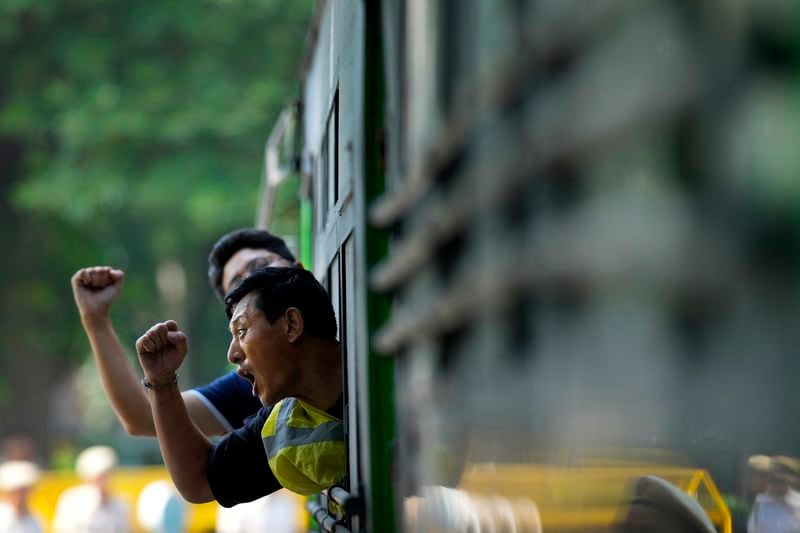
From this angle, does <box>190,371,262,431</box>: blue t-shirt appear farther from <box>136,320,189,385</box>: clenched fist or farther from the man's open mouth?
the man's open mouth

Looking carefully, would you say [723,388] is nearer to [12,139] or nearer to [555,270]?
[555,270]

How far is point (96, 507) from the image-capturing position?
1108 cm

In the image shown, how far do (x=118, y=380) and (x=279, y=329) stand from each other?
4.46 feet

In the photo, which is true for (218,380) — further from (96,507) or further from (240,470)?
(96,507)

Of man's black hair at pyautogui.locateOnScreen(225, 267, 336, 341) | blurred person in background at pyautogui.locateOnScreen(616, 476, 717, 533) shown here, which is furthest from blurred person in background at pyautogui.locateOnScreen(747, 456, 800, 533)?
man's black hair at pyautogui.locateOnScreen(225, 267, 336, 341)

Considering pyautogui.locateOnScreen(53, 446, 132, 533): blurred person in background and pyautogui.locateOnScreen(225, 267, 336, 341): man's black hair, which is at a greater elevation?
pyautogui.locateOnScreen(225, 267, 336, 341): man's black hair

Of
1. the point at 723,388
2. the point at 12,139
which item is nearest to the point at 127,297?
the point at 12,139

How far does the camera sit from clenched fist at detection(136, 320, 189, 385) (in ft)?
10.2

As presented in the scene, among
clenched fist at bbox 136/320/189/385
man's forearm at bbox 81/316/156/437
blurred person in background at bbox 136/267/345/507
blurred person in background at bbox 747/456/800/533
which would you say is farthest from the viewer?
man's forearm at bbox 81/316/156/437

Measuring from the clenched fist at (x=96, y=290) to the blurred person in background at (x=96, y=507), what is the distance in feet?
23.4

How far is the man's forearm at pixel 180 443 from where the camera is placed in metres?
3.05

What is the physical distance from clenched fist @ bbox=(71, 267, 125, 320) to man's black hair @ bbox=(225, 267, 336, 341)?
42.1 inches

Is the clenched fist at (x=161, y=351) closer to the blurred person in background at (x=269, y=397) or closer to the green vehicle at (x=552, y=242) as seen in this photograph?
the blurred person in background at (x=269, y=397)

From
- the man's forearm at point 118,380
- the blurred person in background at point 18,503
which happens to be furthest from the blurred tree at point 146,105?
the man's forearm at point 118,380
